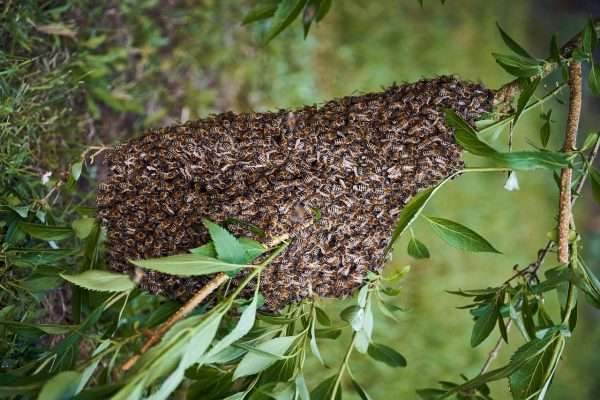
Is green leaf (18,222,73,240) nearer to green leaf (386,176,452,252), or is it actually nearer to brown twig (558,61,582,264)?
green leaf (386,176,452,252)

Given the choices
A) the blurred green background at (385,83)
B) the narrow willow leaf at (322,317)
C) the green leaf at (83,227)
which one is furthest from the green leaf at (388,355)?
the blurred green background at (385,83)

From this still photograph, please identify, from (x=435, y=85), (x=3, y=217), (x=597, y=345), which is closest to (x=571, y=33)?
(x=597, y=345)

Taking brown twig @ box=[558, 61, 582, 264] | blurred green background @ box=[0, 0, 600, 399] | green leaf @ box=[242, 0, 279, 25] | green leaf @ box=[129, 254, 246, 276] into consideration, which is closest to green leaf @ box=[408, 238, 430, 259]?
brown twig @ box=[558, 61, 582, 264]

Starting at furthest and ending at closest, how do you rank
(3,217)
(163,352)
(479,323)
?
1. (3,217)
2. (479,323)
3. (163,352)

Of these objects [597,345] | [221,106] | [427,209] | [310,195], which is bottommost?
[597,345]

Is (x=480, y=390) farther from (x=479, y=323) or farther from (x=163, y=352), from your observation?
(x=163, y=352)
